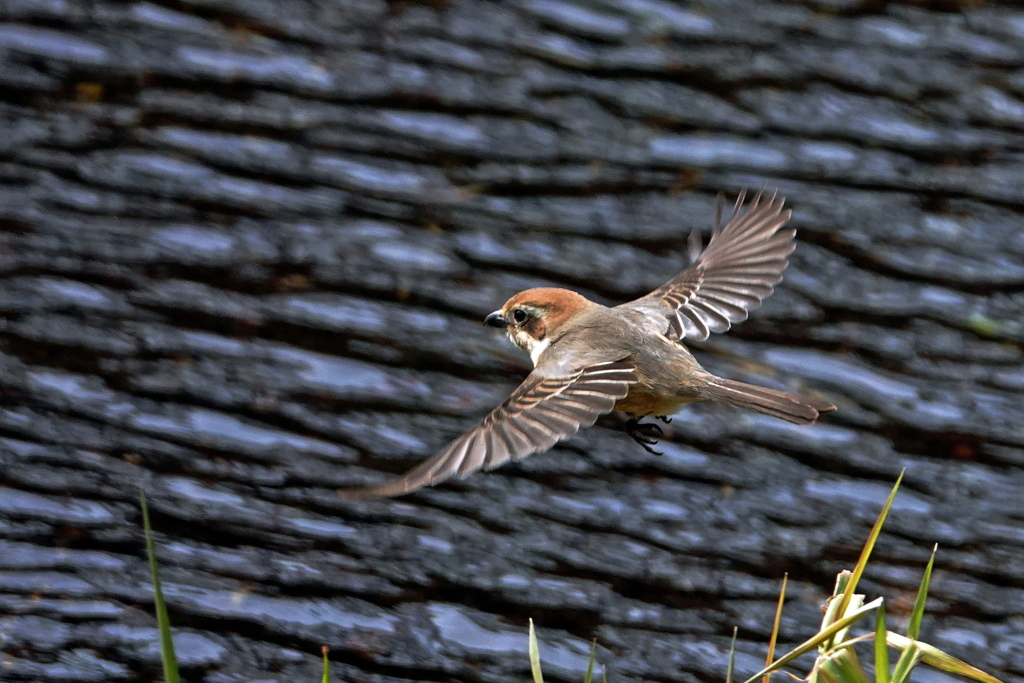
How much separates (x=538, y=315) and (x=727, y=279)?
1032 mm

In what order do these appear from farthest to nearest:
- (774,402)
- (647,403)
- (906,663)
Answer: (647,403) < (774,402) < (906,663)

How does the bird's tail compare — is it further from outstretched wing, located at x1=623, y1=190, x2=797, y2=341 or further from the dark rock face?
the dark rock face

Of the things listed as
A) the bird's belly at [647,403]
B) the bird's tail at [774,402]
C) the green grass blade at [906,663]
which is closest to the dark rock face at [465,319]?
the bird's belly at [647,403]

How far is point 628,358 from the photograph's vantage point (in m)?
5.64

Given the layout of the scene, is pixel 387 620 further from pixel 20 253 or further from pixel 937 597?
pixel 20 253

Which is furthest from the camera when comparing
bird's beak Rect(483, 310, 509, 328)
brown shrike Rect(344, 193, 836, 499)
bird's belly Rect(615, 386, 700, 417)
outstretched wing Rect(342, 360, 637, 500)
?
bird's beak Rect(483, 310, 509, 328)

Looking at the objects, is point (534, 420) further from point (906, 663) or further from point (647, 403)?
point (906, 663)

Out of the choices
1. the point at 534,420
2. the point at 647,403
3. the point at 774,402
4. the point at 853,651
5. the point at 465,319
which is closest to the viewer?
the point at 853,651

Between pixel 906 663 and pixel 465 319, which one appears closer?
pixel 906 663

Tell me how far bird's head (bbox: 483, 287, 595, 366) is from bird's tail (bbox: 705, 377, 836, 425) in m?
0.77

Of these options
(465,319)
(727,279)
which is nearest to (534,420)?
(727,279)

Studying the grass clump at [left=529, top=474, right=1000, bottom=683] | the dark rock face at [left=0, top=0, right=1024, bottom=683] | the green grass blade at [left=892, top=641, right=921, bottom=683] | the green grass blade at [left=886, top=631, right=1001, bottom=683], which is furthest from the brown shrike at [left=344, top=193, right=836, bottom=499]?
the dark rock face at [left=0, top=0, right=1024, bottom=683]

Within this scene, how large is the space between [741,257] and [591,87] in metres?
4.50

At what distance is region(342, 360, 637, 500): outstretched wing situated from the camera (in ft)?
15.2
